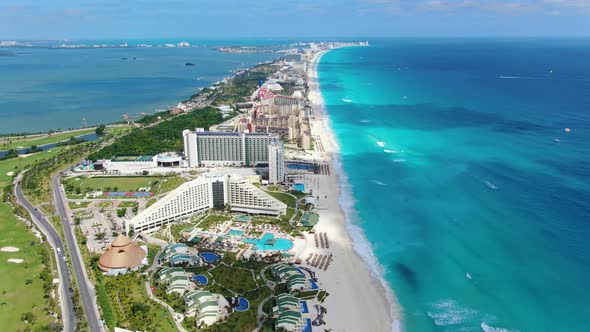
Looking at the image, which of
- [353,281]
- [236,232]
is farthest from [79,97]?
[353,281]

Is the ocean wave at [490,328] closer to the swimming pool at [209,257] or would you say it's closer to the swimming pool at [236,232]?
the swimming pool at [209,257]

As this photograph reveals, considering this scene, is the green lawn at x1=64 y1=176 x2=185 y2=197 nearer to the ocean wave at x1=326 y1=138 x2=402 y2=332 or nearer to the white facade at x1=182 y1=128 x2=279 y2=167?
the white facade at x1=182 y1=128 x2=279 y2=167

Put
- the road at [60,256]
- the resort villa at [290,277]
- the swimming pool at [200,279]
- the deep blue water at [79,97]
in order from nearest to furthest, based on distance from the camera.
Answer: the road at [60,256], the resort villa at [290,277], the swimming pool at [200,279], the deep blue water at [79,97]

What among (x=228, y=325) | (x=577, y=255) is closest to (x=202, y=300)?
(x=228, y=325)

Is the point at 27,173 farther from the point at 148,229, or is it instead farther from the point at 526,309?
the point at 526,309

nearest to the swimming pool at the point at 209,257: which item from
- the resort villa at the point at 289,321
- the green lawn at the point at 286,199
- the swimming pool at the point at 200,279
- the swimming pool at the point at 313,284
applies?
the swimming pool at the point at 200,279

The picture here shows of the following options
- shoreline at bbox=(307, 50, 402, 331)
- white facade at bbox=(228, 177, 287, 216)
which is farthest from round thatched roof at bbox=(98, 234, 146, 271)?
shoreline at bbox=(307, 50, 402, 331)

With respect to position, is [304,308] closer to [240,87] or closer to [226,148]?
[226,148]
